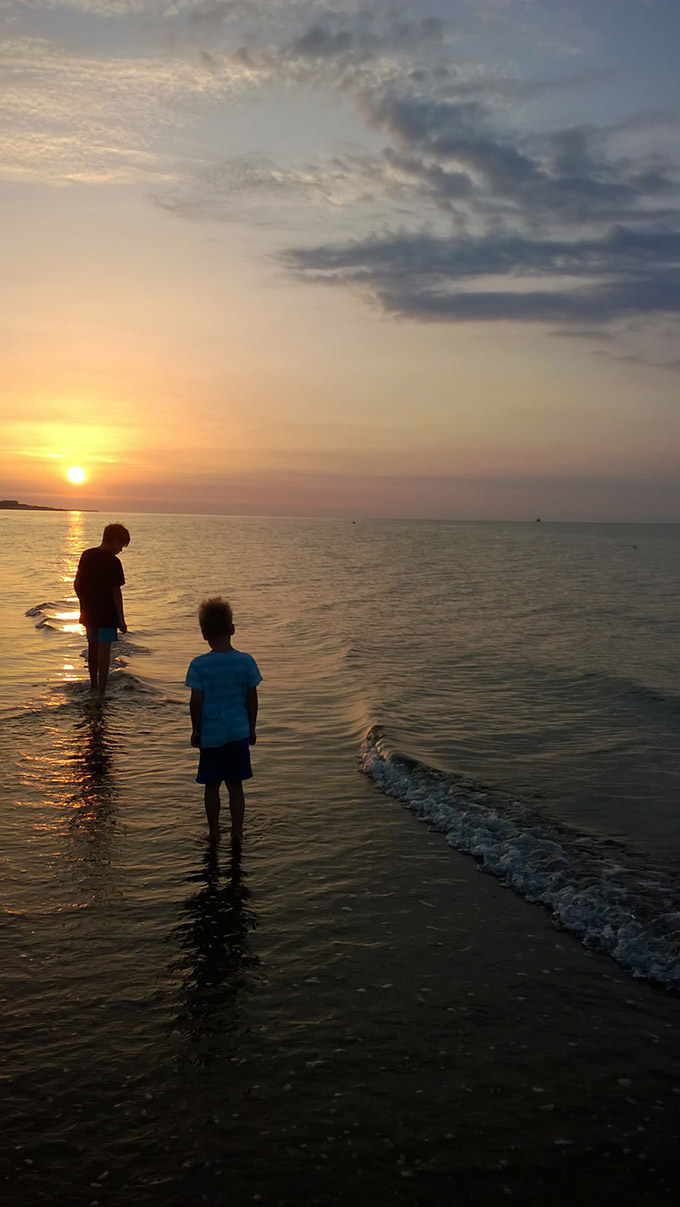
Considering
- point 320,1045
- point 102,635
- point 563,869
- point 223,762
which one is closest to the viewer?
point 320,1045

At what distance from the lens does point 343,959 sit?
504 centimetres

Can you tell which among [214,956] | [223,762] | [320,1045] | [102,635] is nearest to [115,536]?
[102,635]

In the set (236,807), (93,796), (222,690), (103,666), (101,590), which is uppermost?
(101,590)

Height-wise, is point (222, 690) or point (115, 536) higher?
point (115, 536)

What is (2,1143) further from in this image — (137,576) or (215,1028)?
(137,576)

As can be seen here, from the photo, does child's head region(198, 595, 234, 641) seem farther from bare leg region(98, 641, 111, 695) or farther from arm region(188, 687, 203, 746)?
bare leg region(98, 641, 111, 695)

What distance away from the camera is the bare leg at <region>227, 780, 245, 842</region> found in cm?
668

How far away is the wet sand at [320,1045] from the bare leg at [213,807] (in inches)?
10.2

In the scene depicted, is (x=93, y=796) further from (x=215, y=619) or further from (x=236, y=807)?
(x=215, y=619)

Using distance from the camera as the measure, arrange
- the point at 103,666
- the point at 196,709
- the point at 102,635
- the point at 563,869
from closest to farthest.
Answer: the point at 196,709
the point at 563,869
the point at 102,635
the point at 103,666

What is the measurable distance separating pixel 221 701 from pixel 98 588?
547 centimetres

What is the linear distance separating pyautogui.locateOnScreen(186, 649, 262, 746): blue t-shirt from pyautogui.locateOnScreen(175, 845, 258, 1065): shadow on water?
0.97m

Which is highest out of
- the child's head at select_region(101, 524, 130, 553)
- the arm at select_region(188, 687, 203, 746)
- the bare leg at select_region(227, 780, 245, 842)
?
the child's head at select_region(101, 524, 130, 553)

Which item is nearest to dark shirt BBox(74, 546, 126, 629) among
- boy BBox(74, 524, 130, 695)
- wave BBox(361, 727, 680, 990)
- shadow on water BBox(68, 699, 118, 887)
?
boy BBox(74, 524, 130, 695)
